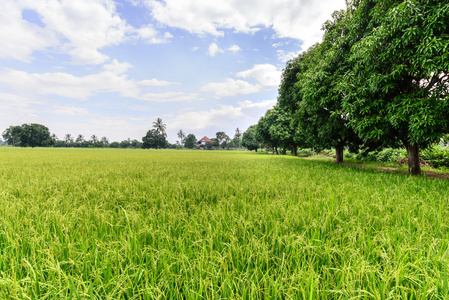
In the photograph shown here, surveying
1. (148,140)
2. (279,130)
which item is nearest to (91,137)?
(148,140)

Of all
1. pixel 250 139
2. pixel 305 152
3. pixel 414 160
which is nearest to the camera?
pixel 414 160

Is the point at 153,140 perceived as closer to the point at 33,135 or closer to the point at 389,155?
the point at 33,135

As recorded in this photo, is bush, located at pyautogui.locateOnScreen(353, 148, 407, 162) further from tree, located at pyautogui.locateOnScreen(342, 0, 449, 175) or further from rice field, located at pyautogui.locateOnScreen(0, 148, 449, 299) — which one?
rice field, located at pyautogui.locateOnScreen(0, 148, 449, 299)

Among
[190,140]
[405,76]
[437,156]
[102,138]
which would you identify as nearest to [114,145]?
[102,138]

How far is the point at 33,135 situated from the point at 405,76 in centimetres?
12102

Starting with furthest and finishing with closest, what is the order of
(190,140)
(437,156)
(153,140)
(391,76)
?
(190,140), (153,140), (437,156), (391,76)

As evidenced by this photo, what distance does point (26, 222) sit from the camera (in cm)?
261

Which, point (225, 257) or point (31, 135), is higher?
point (31, 135)

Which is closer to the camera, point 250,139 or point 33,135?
point 250,139

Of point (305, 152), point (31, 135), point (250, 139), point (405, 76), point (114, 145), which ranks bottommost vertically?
point (305, 152)

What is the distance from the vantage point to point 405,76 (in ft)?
25.4

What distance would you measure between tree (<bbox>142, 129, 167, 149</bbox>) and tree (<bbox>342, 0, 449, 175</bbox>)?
9945 centimetres

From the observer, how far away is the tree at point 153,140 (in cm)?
9635

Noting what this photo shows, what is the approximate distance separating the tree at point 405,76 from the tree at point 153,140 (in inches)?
3915
